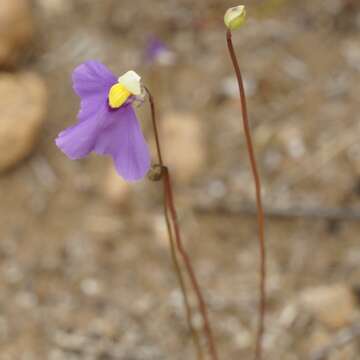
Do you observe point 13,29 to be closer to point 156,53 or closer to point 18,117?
point 18,117

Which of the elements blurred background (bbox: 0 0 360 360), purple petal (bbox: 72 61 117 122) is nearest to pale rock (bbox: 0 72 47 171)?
blurred background (bbox: 0 0 360 360)

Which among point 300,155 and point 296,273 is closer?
point 296,273

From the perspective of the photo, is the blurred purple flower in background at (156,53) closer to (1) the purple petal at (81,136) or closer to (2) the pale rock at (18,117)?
(2) the pale rock at (18,117)

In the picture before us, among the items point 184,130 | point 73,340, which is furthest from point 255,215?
point 73,340

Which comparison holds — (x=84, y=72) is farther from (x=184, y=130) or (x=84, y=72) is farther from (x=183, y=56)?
(x=183, y=56)

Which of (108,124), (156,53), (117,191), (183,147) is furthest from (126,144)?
(156,53)

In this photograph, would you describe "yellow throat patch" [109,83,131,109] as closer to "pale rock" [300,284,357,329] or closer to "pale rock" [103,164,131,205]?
"pale rock" [300,284,357,329]

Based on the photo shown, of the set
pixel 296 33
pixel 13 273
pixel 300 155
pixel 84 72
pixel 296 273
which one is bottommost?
pixel 84 72

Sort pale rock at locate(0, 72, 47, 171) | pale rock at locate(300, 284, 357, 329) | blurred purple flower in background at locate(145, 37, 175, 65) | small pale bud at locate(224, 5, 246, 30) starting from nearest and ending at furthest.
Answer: small pale bud at locate(224, 5, 246, 30), pale rock at locate(300, 284, 357, 329), pale rock at locate(0, 72, 47, 171), blurred purple flower in background at locate(145, 37, 175, 65)
